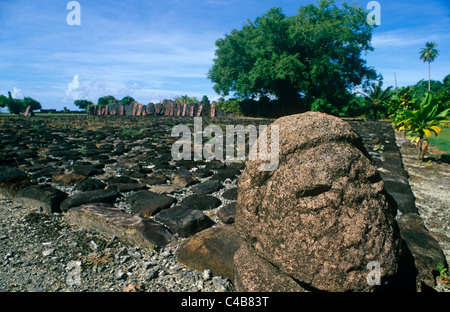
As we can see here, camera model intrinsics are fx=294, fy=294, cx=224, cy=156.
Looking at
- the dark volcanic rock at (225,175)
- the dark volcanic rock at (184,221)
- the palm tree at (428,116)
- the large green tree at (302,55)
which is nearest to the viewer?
the dark volcanic rock at (184,221)

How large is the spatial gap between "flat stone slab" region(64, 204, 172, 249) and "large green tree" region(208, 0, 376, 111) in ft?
59.2

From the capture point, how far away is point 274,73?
67.2 ft

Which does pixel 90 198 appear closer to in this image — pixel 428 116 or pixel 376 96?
pixel 428 116

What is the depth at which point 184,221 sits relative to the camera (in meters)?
3.20

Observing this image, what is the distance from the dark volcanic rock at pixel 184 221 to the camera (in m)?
3.12

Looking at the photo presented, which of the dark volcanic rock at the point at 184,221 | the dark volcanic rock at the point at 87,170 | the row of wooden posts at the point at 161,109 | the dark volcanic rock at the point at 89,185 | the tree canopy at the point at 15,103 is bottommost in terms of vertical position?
the dark volcanic rock at the point at 184,221

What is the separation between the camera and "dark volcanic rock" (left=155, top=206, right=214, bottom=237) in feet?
10.2

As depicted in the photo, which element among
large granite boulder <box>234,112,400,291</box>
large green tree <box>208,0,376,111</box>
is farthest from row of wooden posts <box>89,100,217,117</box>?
large granite boulder <box>234,112,400,291</box>

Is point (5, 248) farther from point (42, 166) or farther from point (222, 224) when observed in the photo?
point (42, 166)

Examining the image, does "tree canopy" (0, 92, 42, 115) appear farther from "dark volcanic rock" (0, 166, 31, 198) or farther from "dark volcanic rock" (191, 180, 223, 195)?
"dark volcanic rock" (191, 180, 223, 195)

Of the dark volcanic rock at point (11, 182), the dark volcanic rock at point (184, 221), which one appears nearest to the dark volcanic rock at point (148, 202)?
the dark volcanic rock at point (184, 221)

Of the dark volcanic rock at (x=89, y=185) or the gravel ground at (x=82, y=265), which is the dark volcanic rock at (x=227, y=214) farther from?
the dark volcanic rock at (x=89, y=185)

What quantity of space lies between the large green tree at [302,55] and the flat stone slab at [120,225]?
1803 cm

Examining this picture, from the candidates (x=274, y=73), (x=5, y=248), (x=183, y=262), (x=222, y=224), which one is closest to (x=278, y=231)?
(x=183, y=262)
